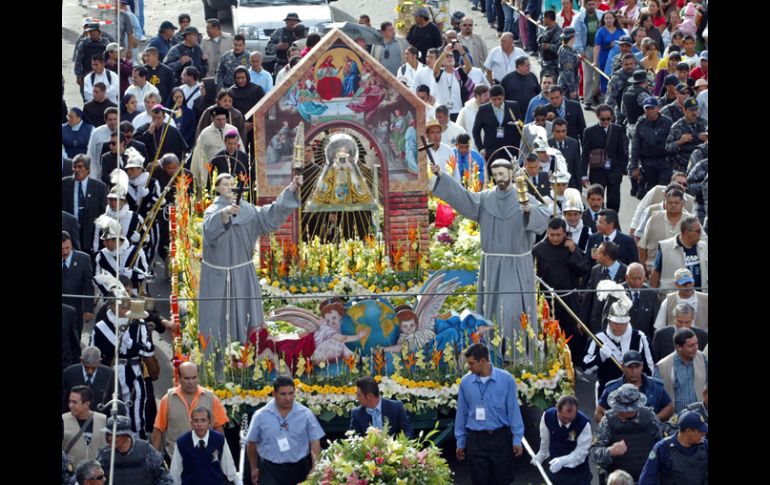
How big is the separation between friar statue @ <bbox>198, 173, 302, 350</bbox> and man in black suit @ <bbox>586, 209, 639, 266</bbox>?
3.18m

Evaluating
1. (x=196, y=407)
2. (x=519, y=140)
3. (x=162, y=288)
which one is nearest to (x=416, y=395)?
(x=196, y=407)

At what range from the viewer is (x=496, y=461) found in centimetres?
1426

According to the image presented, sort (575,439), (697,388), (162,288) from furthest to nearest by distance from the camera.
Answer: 1. (162,288)
2. (697,388)
3. (575,439)

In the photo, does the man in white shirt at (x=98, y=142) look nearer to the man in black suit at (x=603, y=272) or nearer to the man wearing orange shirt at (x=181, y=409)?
the man in black suit at (x=603, y=272)

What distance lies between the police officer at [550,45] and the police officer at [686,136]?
450 centimetres

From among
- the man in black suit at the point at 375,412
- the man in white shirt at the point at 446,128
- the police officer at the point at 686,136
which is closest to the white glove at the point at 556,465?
the man in black suit at the point at 375,412

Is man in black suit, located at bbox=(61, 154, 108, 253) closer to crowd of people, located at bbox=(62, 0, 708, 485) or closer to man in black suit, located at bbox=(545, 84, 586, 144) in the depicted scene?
crowd of people, located at bbox=(62, 0, 708, 485)

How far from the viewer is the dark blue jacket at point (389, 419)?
1395cm

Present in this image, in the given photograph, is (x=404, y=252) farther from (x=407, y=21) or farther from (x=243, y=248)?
(x=407, y=21)

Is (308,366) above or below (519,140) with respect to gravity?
below

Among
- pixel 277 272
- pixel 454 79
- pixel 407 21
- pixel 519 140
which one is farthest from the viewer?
pixel 407 21

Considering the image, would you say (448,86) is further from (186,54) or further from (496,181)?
(496,181)

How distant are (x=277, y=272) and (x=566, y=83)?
8.92 m

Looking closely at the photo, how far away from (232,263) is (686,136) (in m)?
7.05
